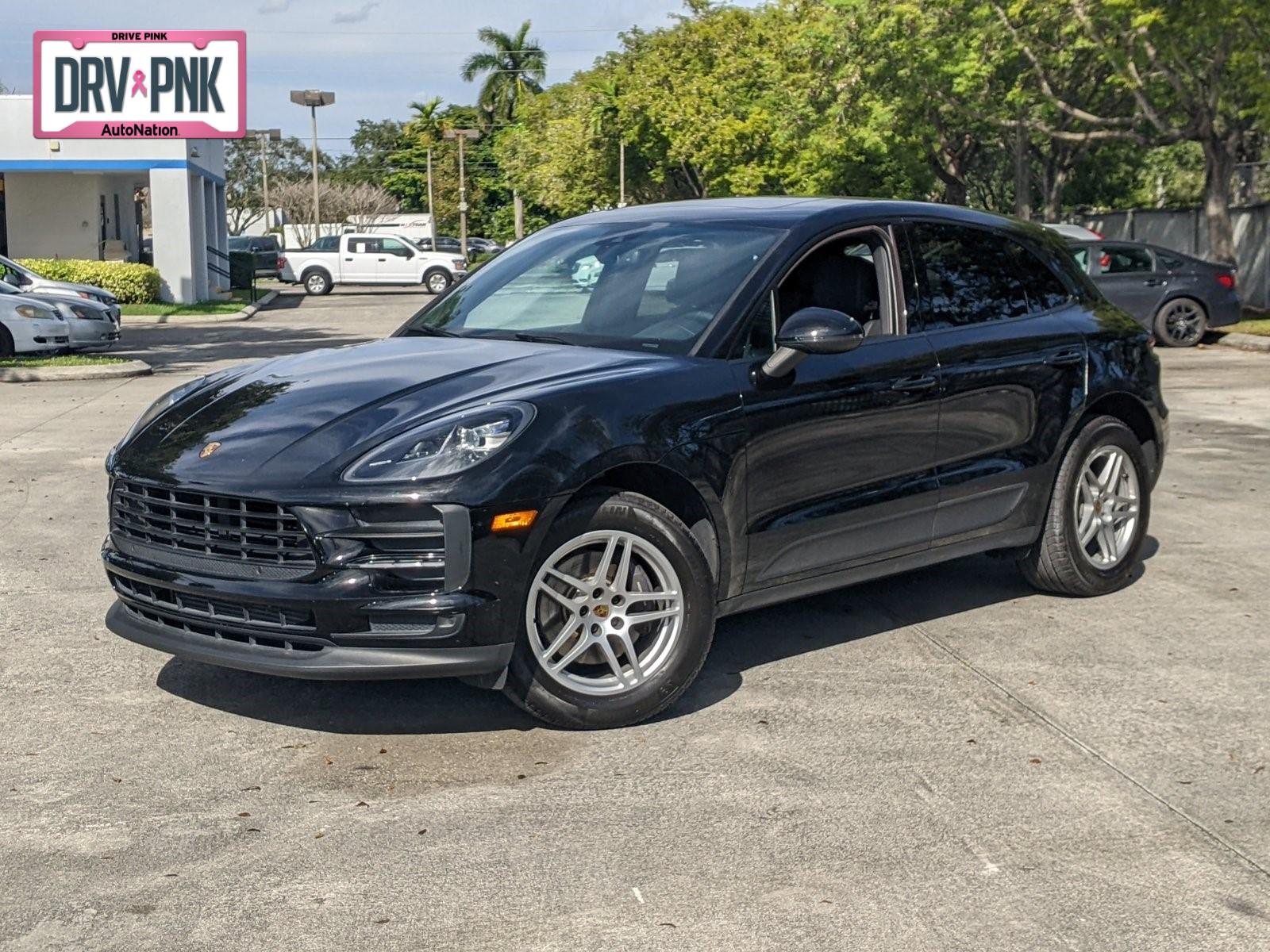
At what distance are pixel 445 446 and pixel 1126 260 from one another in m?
19.6

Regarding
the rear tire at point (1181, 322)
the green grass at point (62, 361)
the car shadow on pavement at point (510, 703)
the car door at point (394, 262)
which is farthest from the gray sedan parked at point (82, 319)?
the car door at point (394, 262)

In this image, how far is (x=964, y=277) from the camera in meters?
6.85

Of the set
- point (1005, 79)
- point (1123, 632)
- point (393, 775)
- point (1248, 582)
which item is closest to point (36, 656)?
point (393, 775)

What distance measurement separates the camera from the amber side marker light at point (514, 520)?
508cm

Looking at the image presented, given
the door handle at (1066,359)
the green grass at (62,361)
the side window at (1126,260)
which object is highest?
the side window at (1126,260)

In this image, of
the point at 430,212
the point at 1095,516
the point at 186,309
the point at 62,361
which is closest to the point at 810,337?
the point at 1095,516

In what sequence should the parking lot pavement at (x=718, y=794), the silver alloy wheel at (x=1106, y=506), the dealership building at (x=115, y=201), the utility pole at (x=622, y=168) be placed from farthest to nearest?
the utility pole at (x=622, y=168) < the dealership building at (x=115, y=201) < the silver alloy wheel at (x=1106, y=506) < the parking lot pavement at (x=718, y=794)

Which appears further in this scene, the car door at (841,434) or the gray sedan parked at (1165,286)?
the gray sedan parked at (1165,286)

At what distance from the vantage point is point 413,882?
4180 millimetres

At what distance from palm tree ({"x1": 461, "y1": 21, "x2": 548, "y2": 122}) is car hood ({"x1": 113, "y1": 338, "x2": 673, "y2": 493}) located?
96.0 m

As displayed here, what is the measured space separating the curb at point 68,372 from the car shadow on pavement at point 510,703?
48.3 feet

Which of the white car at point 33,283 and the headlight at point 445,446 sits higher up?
the white car at point 33,283

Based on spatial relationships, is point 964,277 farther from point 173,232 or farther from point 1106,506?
point 173,232

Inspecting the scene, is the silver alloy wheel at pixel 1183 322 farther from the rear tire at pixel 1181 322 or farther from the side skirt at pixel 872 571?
the side skirt at pixel 872 571
